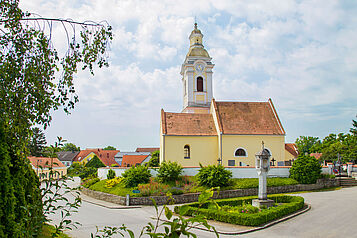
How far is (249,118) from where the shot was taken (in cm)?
3331

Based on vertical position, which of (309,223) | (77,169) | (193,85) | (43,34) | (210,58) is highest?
(210,58)

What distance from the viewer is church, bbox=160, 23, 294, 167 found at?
30984 millimetres

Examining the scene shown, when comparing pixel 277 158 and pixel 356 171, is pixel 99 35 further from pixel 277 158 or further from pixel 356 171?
pixel 356 171

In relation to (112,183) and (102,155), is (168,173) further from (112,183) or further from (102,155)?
(102,155)

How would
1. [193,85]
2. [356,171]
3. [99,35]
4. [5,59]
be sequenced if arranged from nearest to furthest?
1. [5,59]
2. [99,35]
3. [356,171]
4. [193,85]

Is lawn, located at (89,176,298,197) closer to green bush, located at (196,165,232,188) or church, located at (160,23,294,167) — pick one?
green bush, located at (196,165,232,188)

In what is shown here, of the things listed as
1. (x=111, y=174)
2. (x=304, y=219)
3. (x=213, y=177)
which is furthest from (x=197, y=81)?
(x=304, y=219)

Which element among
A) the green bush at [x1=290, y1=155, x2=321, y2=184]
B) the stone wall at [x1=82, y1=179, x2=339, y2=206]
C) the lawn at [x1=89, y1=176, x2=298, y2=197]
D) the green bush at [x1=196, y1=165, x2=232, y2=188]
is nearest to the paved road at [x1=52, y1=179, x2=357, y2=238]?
the stone wall at [x1=82, y1=179, x2=339, y2=206]

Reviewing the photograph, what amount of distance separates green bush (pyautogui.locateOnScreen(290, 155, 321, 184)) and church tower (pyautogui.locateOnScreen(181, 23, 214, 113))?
18.1 m

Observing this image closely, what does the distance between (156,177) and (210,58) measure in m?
24.7

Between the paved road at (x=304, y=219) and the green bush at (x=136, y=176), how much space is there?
353 centimetres

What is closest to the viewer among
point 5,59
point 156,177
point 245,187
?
point 5,59

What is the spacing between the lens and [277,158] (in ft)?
104

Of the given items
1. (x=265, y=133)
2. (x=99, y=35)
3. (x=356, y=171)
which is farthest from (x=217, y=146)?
(x=99, y=35)
